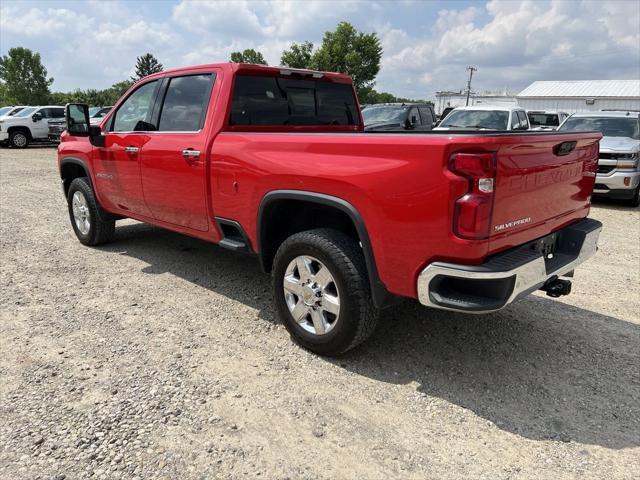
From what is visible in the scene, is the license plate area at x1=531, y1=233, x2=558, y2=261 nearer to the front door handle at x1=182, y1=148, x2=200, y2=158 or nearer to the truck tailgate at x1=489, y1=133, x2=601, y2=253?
the truck tailgate at x1=489, y1=133, x2=601, y2=253

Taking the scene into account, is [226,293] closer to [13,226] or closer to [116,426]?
[116,426]

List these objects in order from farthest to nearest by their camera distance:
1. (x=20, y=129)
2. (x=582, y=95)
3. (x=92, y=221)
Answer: (x=582, y=95) < (x=20, y=129) < (x=92, y=221)

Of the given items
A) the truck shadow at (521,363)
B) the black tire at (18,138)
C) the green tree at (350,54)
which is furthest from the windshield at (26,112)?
the green tree at (350,54)

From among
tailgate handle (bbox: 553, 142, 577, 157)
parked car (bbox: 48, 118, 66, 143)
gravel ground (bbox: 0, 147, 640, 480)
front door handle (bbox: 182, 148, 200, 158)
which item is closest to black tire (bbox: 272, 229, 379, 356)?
gravel ground (bbox: 0, 147, 640, 480)

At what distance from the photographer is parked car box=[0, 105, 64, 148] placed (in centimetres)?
2102

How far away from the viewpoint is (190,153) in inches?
157

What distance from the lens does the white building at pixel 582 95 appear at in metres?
48.1

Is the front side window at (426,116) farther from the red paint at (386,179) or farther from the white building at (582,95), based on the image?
the white building at (582,95)

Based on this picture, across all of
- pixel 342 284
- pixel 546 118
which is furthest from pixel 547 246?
pixel 546 118

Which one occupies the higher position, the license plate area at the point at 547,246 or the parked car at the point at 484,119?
the parked car at the point at 484,119

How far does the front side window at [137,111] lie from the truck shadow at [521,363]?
5.34ft

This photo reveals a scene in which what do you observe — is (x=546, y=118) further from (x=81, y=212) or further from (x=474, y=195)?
(x=474, y=195)

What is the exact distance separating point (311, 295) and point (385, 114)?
10.6 metres

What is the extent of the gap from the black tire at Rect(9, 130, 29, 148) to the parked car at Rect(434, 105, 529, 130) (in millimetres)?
18540
